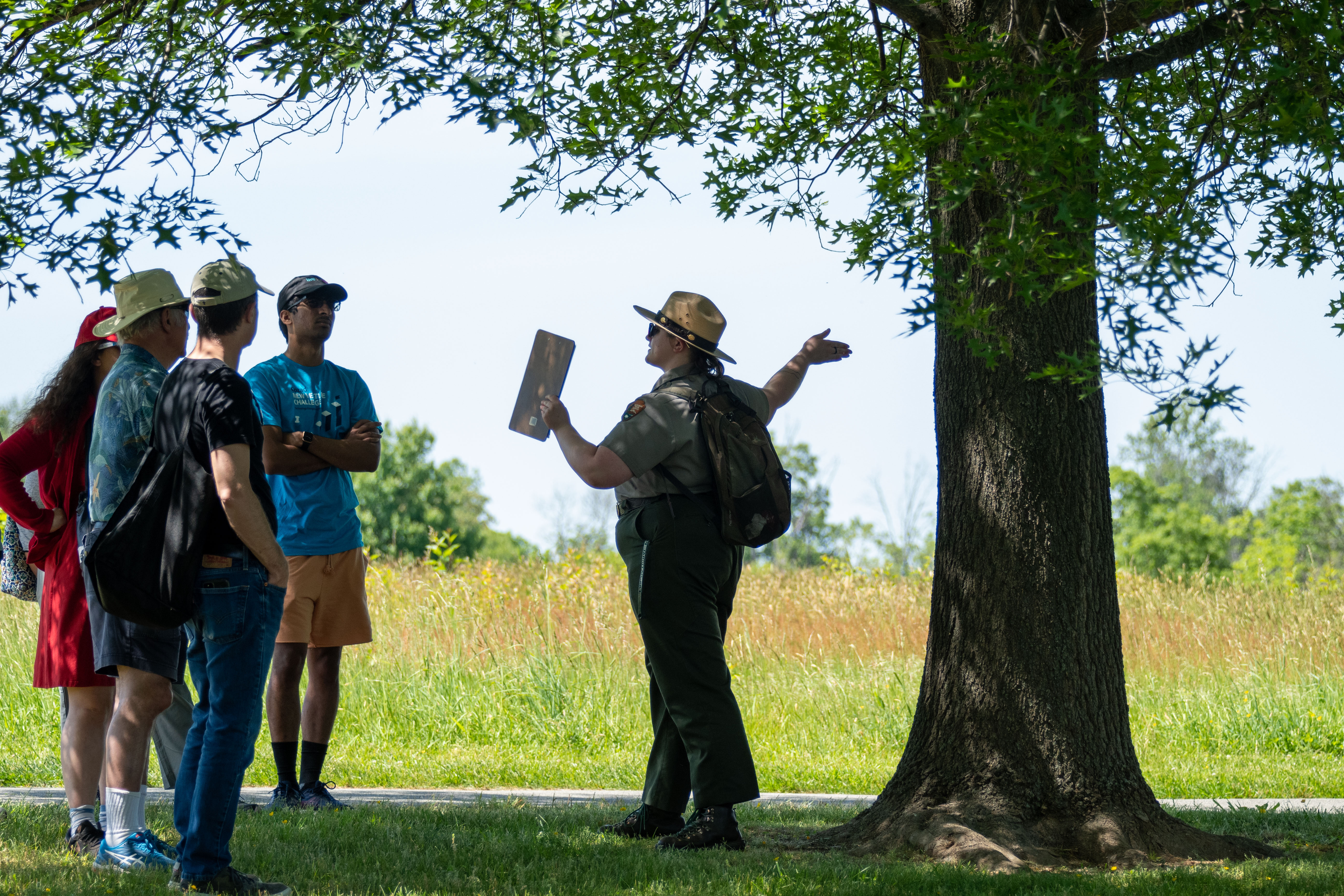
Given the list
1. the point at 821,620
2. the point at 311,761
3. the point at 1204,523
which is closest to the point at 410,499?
the point at 1204,523

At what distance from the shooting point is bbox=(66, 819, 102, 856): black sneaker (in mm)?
4547

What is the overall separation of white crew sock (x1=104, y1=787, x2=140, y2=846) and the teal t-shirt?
1609 mm

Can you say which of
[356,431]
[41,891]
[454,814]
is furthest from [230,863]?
[356,431]

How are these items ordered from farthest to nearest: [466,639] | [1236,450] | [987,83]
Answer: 1. [1236,450]
2. [466,639]
3. [987,83]

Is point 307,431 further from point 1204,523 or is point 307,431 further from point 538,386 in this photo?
point 1204,523

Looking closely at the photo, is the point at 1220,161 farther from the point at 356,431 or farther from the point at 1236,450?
the point at 1236,450

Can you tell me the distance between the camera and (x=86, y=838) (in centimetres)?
457

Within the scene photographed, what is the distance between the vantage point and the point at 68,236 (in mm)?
3848

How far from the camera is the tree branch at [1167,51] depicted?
4.64 metres

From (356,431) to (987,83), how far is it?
3.17 meters

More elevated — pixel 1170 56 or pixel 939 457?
pixel 1170 56

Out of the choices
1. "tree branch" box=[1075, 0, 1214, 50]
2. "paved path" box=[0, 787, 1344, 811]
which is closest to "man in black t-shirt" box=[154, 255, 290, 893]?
"paved path" box=[0, 787, 1344, 811]

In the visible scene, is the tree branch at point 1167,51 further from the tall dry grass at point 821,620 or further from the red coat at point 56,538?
the tall dry grass at point 821,620

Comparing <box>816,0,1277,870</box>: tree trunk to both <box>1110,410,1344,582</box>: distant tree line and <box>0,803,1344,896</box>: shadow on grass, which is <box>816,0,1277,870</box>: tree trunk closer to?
<box>0,803,1344,896</box>: shadow on grass
